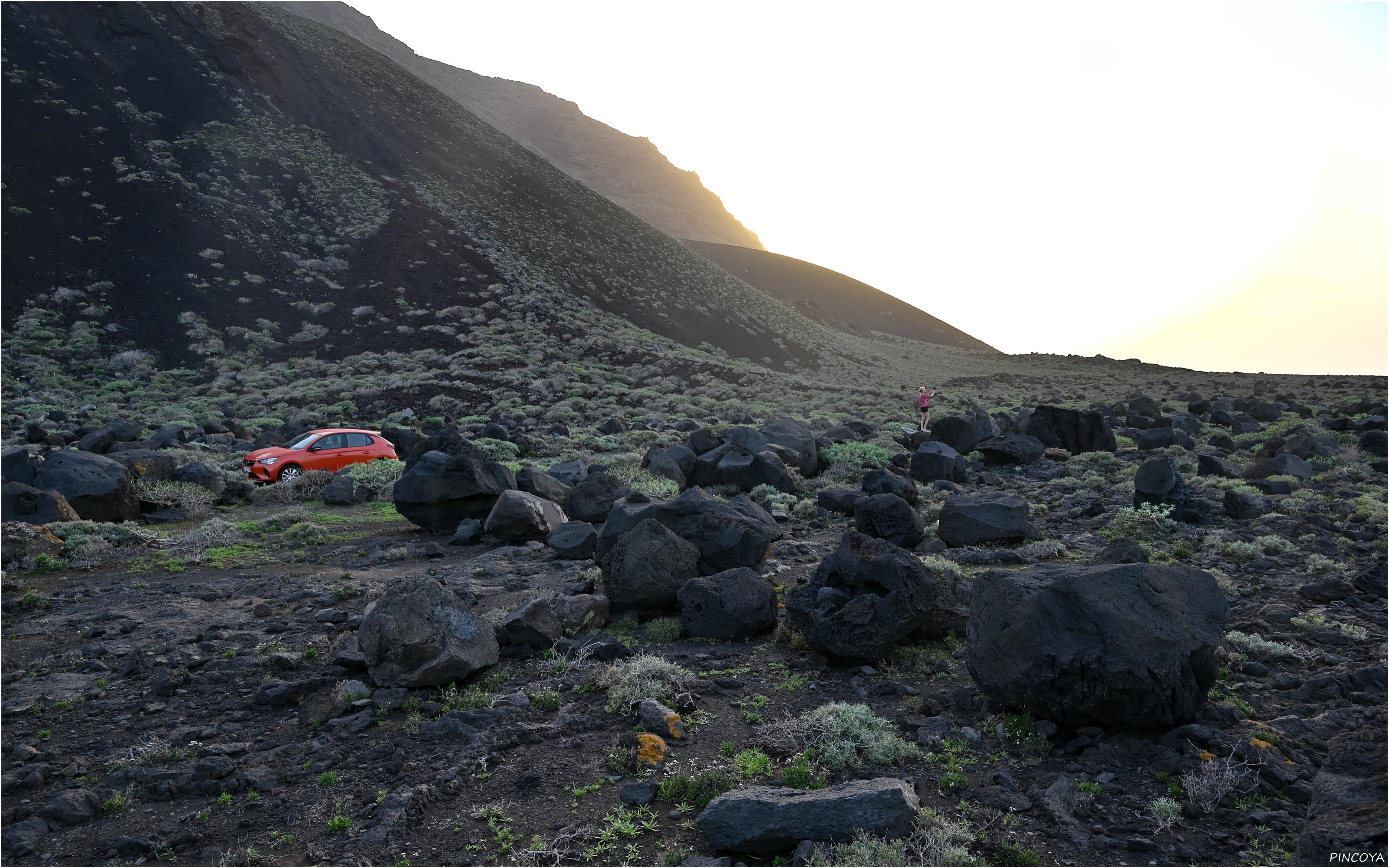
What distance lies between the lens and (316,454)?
19.4 metres

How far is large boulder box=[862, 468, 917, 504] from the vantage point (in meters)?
14.9

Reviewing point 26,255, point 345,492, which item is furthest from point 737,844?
point 26,255

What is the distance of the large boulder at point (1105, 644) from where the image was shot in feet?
18.5

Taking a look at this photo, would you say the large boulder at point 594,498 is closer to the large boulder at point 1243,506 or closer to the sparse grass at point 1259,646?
the sparse grass at point 1259,646

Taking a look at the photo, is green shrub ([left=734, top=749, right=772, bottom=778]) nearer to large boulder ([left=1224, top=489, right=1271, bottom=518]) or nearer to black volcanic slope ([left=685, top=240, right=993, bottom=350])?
large boulder ([left=1224, top=489, right=1271, bottom=518])

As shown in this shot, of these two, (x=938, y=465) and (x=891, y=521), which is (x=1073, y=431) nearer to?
(x=938, y=465)

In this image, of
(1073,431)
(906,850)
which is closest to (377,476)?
(906,850)

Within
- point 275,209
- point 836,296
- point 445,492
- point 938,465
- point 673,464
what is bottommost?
point 445,492

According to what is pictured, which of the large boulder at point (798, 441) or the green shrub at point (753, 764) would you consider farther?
the large boulder at point (798, 441)

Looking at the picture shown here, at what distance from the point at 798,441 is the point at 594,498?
23.5 ft

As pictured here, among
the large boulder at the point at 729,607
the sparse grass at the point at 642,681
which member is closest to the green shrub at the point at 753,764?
the sparse grass at the point at 642,681

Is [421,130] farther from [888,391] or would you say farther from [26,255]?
[888,391]

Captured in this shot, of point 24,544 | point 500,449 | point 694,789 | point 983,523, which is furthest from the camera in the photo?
point 500,449

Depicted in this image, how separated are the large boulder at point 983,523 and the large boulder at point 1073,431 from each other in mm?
10494
